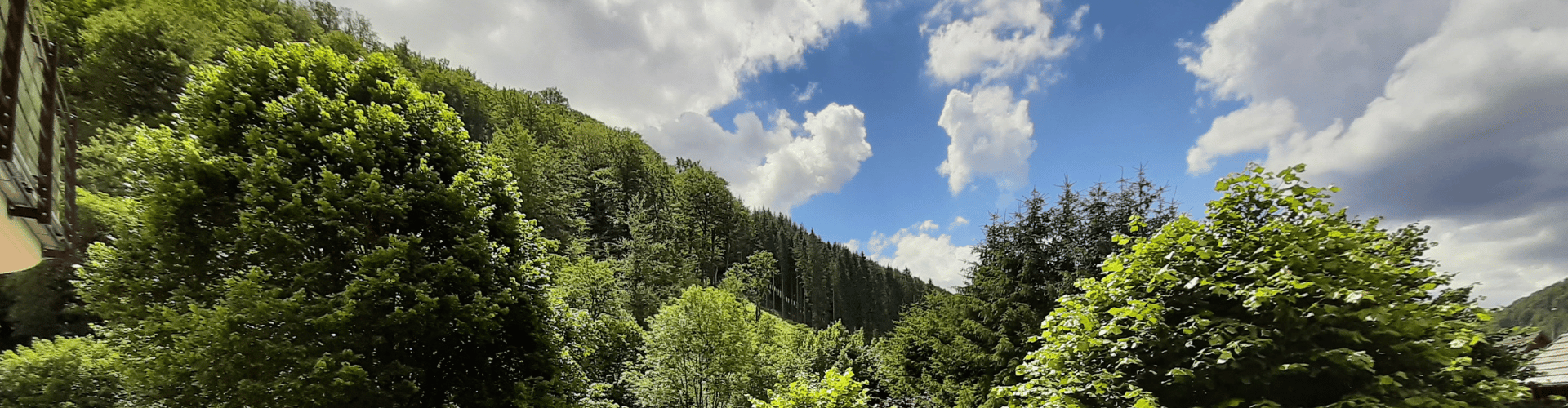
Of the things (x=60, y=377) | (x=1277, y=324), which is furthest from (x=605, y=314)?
(x=1277, y=324)

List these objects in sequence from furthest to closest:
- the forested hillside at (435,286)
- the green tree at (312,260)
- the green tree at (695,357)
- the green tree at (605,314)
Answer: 1. the green tree at (605,314)
2. the green tree at (695,357)
3. the green tree at (312,260)
4. the forested hillside at (435,286)

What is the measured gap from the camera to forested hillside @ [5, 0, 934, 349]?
1534cm

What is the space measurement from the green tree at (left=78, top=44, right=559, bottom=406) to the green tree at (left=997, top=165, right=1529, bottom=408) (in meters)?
8.81

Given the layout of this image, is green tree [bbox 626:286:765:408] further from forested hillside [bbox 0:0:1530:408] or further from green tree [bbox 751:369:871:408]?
green tree [bbox 751:369:871:408]

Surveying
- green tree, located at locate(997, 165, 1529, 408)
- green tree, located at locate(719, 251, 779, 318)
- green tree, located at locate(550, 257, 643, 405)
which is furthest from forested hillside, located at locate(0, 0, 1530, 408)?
green tree, located at locate(719, 251, 779, 318)

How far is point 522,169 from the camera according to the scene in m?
35.8

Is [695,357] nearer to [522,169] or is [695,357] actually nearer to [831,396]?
[831,396]

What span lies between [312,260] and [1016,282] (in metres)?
17.5

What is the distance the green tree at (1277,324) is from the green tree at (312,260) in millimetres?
8812

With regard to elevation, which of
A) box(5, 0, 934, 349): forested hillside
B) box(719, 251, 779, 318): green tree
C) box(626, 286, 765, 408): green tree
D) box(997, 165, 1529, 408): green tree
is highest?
box(5, 0, 934, 349): forested hillside

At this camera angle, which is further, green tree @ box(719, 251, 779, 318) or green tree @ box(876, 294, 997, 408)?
green tree @ box(719, 251, 779, 318)

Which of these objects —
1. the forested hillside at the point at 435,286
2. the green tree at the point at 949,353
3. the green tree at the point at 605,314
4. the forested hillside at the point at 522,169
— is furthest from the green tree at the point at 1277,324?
the green tree at the point at 605,314

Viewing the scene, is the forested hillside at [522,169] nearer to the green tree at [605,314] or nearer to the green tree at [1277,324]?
the green tree at [605,314]

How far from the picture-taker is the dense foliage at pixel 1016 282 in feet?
49.5
